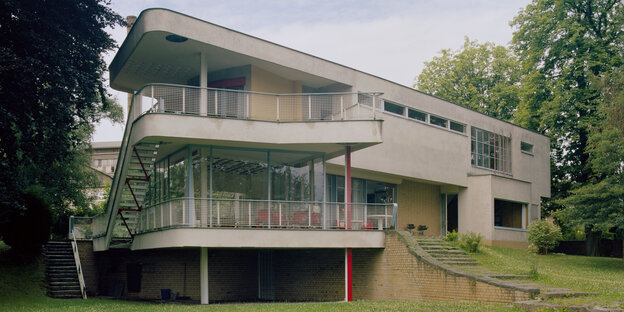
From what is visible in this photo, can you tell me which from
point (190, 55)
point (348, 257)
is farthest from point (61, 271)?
point (348, 257)

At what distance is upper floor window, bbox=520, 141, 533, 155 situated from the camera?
35250 millimetres

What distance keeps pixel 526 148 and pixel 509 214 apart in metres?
4.74

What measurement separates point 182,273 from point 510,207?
63.0 ft

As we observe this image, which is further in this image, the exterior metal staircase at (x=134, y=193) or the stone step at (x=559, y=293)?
the exterior metal staircase at (x=134, y=193)

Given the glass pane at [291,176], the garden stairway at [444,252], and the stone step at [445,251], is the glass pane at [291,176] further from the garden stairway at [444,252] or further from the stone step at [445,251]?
the stone step at [445,251]

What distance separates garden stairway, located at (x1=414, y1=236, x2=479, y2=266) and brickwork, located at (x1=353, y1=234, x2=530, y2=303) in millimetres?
1100

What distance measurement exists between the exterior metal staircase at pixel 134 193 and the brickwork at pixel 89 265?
2740 mm

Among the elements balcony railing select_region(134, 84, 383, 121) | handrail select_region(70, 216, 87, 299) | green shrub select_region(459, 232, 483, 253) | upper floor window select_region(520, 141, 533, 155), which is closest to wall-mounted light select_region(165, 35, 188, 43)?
balcony railing select_region(134, 84, 383, 121)

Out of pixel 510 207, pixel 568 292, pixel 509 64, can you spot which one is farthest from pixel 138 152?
pixel 509 64

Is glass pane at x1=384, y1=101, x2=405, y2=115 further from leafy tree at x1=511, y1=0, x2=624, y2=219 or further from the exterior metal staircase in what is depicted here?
leafy tree at x1=511, y1=0, x2=624, y2=219

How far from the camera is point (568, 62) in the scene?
119 feet

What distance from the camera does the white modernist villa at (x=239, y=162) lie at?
1883 centimetres

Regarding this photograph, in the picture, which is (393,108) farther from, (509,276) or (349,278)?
(509,276)

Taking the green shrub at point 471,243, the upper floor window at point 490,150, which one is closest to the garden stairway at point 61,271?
the green shrub at point 471,243
